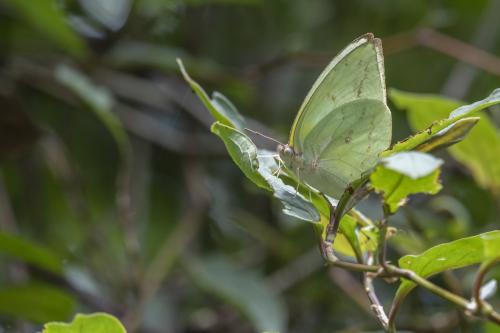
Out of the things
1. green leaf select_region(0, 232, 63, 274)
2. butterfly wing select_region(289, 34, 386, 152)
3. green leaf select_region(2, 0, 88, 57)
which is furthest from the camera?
green leaf select_region(2, 0, 88, 57)

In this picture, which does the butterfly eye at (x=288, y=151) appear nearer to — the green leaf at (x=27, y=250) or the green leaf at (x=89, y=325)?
the green leaf at (x=89, y=325)

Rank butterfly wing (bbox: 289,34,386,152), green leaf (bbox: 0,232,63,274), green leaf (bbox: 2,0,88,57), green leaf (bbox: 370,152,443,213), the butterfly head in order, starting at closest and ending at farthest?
green leaf (bbox: 370,152,443,213), butterfly wing (bbox: 289,34,386,152), the butterfly head, green leaf (bbox: 0,232,63,274), green leaf (bbox: 2,0,88,57)

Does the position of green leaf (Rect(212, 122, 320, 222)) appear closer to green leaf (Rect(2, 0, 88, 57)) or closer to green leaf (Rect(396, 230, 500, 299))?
green leaf (Rect(396, 230, 500, 299))


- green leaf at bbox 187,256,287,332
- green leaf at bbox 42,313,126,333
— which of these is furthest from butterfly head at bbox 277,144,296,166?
green leaf at bbox 187,256,287,332

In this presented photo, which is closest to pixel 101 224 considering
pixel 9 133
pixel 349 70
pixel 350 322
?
pixel 9 133

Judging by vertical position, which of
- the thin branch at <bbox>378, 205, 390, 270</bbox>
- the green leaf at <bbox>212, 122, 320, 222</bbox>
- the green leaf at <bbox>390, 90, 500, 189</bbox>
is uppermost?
the green leaf at <bbox>390, 90, 500, 189</bbox>

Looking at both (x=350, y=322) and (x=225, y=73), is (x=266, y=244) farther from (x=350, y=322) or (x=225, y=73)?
(x=225, y=73)

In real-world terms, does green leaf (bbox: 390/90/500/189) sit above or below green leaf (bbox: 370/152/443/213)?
above

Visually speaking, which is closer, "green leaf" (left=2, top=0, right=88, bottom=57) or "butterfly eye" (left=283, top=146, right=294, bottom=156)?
"butterfly eye" (left=283, top=146, right=294, bottom=156)
